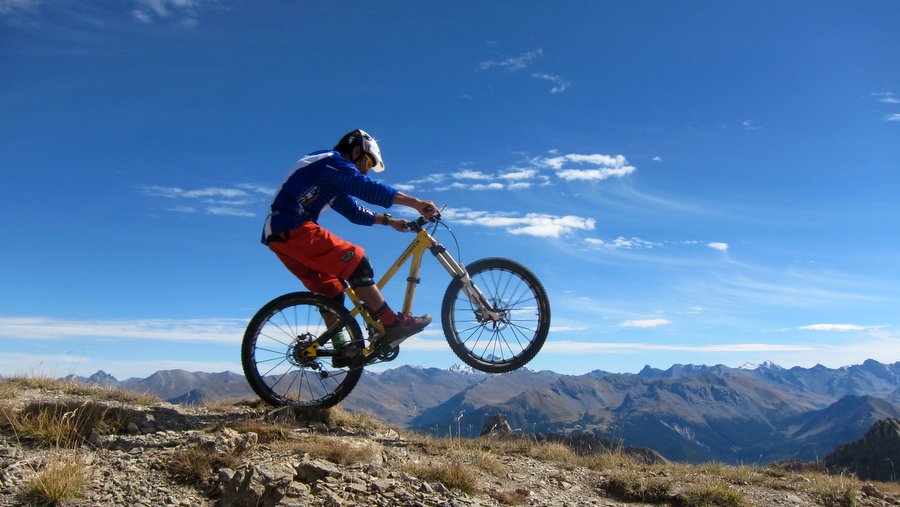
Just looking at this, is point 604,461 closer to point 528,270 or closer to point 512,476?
point 512,476

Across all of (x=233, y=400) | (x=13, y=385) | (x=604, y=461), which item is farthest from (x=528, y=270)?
(x=13, y=385)

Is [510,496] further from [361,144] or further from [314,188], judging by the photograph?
[361,144]

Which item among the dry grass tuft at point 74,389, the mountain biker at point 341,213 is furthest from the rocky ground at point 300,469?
the mountain biker at point 341,213

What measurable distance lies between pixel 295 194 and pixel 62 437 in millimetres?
4157

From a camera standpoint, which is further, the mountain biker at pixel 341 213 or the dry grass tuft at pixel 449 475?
the mountain biker at pixel 341 213

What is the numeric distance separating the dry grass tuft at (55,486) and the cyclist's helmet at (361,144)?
551 centimetres

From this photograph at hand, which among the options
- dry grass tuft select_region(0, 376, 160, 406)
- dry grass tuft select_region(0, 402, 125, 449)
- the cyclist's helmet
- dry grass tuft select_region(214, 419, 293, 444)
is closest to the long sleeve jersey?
the cyclist's helmet

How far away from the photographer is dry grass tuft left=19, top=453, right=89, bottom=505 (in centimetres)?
508

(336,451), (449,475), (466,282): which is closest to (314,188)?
(466,282)

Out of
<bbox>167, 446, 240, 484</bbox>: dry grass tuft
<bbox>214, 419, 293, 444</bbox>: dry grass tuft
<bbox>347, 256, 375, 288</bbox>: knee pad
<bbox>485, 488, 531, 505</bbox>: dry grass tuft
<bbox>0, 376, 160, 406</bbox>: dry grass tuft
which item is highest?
<bbox>347, 256, 375, 288</bbox>: knee pad

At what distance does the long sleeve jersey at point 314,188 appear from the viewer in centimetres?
816

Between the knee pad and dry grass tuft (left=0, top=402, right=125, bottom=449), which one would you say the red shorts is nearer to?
the knee pad

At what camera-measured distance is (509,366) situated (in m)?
9.21

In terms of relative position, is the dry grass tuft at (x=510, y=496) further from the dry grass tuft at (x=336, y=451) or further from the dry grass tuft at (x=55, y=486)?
the dry grass tuft at (x=55, y=486)
